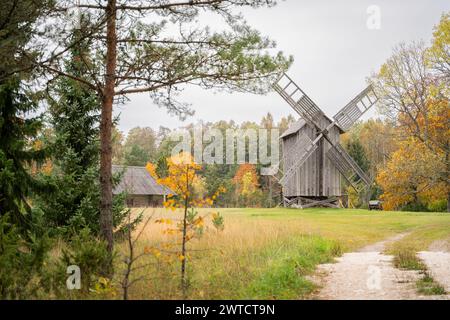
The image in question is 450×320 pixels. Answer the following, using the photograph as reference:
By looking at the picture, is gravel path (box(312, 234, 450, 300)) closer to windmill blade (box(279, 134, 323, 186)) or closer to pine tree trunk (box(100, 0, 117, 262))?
pine tree trunk (box(100, 0, 117, 262))

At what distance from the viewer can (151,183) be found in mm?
37875

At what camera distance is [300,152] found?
2894 centimetres

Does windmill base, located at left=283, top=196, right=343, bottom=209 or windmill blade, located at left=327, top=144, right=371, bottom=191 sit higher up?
windmill blade, located at left=327, top=144, right=371, bottom=191

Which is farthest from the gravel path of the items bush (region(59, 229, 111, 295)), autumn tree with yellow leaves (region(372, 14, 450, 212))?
Result: autumn tree with yellow leaves (region(372, 14, 450, 212))

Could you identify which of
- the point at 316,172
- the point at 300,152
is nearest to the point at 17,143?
the point at 300,152

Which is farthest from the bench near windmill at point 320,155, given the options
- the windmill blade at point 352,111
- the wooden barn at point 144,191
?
the wooden barn at point 144,191

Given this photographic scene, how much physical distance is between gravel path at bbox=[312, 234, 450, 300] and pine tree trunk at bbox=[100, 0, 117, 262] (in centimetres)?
401

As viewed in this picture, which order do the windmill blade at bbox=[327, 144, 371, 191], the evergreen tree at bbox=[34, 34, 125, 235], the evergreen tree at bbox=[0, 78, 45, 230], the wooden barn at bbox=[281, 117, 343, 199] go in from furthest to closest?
the wooden barn at bbox=[281, 117, 343, 199]
the windmill blade at bbox=[327, 144, 371, 191]
the evergreen tree at bbox=[34, 34, 125, 235]
the evergreen tree at bbox=[0, 78, 45, 230]

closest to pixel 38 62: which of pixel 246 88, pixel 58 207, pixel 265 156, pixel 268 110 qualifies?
pixel 246 88

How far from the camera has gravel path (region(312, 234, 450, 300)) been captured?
7141 millimetres

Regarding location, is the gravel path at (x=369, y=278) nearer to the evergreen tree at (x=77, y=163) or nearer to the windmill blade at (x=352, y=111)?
the evergreen tree at (x=77, y=163)

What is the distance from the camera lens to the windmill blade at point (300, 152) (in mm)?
28156

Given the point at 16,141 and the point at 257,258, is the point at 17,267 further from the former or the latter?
the point at 257,258
